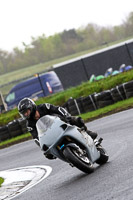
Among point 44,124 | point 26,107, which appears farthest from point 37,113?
point 44,124

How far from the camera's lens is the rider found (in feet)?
30.2

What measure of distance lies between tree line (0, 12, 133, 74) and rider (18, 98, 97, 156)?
331ft

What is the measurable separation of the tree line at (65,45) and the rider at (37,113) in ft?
331

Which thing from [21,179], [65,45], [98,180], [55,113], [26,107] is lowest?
[65,45]

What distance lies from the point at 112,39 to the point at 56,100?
8999cm

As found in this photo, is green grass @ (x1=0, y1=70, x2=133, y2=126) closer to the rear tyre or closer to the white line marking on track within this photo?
the white line marking on track

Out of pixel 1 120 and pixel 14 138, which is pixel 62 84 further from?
pixel 14 138

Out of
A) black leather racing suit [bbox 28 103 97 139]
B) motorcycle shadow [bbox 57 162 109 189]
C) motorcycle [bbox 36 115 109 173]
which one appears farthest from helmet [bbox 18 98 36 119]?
motorcycle shadow [bbox 57 162 109 189]

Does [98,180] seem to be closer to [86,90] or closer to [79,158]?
[79,158]

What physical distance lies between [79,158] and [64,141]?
1.49 ft

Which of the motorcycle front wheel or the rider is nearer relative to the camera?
the motorcycle front wheel

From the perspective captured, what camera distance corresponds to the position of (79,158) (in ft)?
28.1

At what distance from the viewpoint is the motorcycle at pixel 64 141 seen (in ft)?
28.5

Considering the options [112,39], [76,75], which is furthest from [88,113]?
[112,39]
